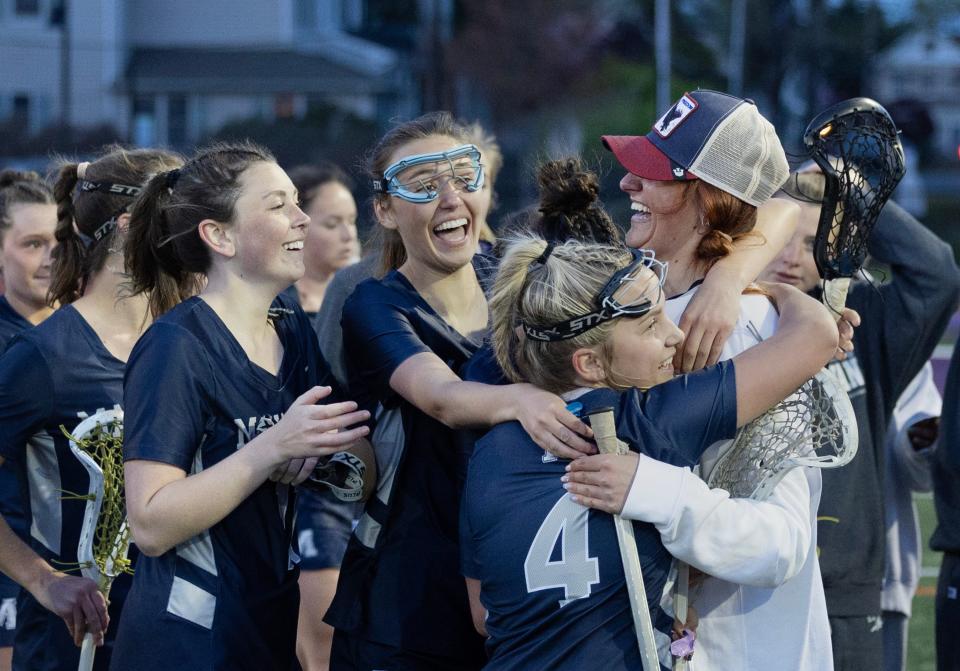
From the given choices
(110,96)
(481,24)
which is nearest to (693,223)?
(110,96)

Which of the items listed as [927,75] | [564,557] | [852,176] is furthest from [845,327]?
[927,75]

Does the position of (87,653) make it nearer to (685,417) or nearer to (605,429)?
(605,429)

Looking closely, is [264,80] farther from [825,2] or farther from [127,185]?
[127,185]

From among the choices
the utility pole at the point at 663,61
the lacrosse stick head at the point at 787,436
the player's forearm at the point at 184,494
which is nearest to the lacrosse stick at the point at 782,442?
the lacrosse stick head at the point at 787,436

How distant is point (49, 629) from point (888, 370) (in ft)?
10.1

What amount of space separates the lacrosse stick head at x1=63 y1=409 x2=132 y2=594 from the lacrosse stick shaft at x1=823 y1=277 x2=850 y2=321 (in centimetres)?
208

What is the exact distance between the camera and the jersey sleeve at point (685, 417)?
281 centimetres

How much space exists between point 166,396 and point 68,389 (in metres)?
0.87

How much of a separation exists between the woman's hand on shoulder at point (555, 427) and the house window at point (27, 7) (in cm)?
4074

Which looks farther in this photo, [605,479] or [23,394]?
[23,394]

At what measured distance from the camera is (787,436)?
9.71 ft

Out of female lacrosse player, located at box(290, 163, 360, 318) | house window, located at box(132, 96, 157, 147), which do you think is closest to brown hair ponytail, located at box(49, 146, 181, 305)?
female lacrosse player, located at box(290, 163, 360, 318)

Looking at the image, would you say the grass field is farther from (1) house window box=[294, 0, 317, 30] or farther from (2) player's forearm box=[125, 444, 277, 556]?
(1) house window box=[294, 0, 317, 30]

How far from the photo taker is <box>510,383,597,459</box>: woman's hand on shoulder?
2.82 m
